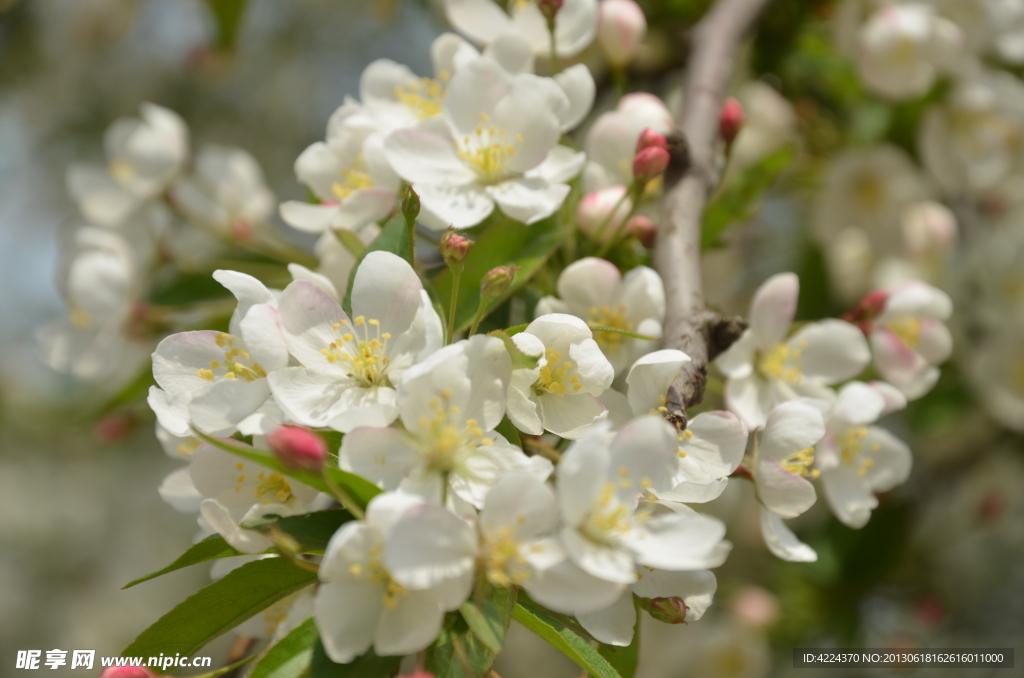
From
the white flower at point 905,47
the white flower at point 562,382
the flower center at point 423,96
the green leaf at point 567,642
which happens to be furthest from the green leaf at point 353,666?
the white flower at point 905,47

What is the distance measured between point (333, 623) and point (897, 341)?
2.82ft

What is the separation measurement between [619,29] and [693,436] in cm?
77

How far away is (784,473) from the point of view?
2.80ft

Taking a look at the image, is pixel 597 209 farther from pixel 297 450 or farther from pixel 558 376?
pixel 297 450

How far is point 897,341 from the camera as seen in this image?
3.70 feet

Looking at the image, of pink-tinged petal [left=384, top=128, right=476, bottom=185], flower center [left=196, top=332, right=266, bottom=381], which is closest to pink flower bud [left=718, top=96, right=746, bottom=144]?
pink-tinged petal [left=384, top=128, right=476, bottom=185]

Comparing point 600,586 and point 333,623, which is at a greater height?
point 600,586

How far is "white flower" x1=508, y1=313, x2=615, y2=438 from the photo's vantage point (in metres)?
0.77

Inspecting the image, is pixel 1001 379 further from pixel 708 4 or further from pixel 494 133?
pixel 494 133

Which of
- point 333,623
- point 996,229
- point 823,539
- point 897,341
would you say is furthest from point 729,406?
point 996,229

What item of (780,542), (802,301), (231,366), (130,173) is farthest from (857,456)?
(130,173)

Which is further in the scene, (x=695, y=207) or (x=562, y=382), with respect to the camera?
(x=695, y=207)

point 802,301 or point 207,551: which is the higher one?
point 207,551

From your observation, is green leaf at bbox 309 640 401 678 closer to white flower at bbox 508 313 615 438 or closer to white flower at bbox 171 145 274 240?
white flower at bbox 508 313 615 438
